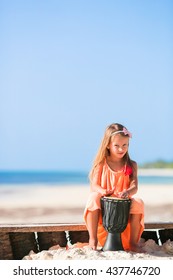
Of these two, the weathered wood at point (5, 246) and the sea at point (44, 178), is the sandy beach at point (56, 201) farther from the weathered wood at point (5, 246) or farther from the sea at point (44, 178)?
the weathered wood at point (5, 246)

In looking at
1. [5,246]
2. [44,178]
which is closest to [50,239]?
[5,246]

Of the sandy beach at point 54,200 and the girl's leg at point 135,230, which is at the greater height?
the girl's leg at point 135,230

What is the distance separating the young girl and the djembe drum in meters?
0.03

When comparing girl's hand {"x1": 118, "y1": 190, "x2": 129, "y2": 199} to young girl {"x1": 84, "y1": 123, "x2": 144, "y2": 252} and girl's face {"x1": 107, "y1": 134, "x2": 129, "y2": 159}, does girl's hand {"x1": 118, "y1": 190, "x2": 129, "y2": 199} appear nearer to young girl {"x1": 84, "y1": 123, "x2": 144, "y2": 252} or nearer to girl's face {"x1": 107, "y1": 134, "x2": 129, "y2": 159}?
young girl {"x1": 84, "y1": 123, "x2": 144, "y2": 252}

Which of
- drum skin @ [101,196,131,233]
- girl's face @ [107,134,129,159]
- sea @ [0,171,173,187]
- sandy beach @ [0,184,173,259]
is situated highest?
girl's face @ [107,134,129,159]

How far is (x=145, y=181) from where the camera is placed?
333 inches

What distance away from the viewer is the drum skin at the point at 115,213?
2261 millimetres

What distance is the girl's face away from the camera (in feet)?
7.70

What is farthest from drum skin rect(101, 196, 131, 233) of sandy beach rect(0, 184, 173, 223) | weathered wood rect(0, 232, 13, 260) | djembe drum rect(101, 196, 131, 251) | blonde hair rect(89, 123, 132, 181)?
sandy beach rect(0, 184, 173, 223)

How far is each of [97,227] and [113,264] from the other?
0.27 meters

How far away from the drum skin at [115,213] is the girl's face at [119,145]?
204 mm

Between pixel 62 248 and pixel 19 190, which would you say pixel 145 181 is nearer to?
pixel 19 190

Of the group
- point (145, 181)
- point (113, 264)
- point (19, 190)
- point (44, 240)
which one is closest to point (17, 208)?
point (19, 190)

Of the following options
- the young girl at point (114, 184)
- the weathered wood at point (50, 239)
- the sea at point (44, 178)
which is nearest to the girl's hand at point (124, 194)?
the young girl at point (114, 184)
